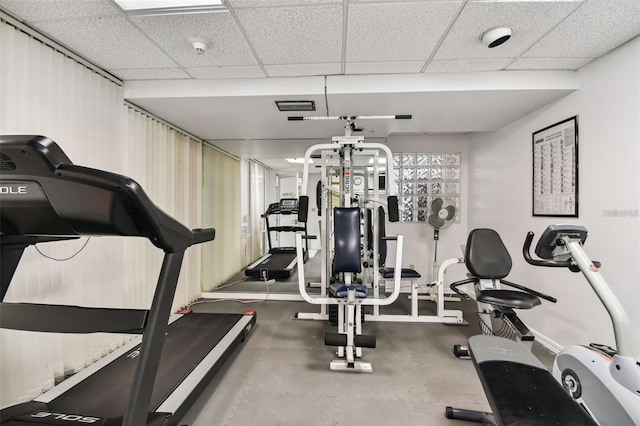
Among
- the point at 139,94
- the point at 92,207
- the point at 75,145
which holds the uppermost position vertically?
the point at 139,94

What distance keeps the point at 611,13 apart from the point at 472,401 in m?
2.63

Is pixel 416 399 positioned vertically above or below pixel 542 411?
below

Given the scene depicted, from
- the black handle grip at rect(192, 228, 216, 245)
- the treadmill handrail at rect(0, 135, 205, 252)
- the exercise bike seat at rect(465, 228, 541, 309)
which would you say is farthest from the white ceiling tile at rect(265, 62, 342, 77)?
the exercise bike seat at rect(465, 228, 541, 309)

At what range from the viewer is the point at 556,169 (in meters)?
2.46

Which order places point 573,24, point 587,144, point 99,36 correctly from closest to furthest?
point 573,24
point 99,36
point 587,144

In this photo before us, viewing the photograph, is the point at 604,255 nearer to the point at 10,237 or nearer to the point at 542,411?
the point at 542,411

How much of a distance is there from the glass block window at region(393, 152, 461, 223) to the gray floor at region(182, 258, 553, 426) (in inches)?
74.0

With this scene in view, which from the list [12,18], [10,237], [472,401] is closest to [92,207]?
[10,237]

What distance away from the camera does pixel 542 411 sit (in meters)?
1.02

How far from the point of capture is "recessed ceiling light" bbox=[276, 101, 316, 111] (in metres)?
2.58

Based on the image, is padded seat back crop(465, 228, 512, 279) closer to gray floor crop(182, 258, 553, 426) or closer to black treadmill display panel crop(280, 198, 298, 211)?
gray floor crop(182, 258, 553, 426)

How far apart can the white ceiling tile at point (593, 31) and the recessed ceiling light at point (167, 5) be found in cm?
220

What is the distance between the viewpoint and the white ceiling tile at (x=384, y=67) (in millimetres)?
2148

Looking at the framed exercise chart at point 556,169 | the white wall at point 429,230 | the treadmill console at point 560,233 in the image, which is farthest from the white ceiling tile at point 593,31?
the white wall at point 429,230
